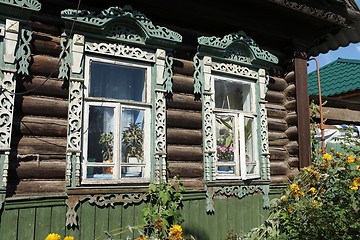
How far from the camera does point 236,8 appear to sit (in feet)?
16.1

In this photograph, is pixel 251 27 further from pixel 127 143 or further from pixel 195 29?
pixel 127 143

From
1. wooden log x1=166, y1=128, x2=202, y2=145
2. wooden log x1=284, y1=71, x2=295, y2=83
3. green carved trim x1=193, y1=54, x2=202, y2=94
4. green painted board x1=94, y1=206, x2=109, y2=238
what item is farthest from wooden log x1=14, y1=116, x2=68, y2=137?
wooden log x1=284, y1=71, x2=295, y2=83

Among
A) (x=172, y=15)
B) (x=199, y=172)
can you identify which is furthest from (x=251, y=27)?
(x=199, y=172)

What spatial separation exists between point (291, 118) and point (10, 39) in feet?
14.4

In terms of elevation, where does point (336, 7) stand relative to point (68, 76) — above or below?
above

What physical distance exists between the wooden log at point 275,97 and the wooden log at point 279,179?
4.22 feet

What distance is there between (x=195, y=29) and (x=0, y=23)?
2.61 m

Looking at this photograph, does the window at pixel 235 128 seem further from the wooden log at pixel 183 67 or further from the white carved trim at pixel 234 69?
the wooden log at pixel 183 67

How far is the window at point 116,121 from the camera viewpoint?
3791 mm

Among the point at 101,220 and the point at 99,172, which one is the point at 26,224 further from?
the point at 99,172

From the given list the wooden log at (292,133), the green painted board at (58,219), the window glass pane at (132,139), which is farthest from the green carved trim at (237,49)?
the green painted board at (58,219)

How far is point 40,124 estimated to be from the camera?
3.50m

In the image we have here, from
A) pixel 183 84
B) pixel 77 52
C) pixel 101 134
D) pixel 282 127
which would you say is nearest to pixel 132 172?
pixel 101 134

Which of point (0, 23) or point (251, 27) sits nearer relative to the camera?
point (0, 23)
